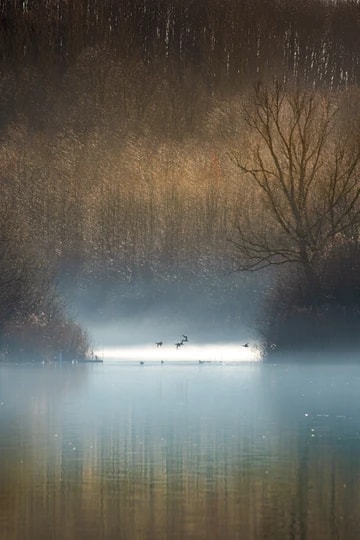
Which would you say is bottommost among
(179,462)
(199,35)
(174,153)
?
(179,462)

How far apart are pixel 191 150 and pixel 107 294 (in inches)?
620

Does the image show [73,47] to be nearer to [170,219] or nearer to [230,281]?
[170,219]

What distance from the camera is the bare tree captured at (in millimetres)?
38844

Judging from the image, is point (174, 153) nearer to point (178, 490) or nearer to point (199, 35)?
point (199, 35)

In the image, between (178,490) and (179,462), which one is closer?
(178,490)

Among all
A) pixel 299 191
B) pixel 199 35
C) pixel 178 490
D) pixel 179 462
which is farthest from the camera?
pixel 199 35

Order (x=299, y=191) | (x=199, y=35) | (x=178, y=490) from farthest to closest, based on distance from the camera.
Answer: (x=199, y=35), (x=299, y=191), (x=178, y=490)

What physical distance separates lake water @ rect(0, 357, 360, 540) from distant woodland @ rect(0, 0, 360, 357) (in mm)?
10264

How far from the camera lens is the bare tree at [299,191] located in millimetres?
38844

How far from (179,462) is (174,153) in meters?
50.6

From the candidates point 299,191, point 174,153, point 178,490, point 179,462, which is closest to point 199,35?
point 174,153

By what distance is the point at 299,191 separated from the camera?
129ft

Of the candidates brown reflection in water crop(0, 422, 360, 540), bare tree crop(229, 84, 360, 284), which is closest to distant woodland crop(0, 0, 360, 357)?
bare tree crop(229, 84, 360, 284)

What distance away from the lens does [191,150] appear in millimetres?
69062
